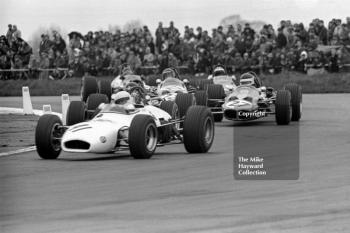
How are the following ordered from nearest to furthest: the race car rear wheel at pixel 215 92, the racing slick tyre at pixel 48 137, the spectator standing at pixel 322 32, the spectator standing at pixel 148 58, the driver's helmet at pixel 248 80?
1. the racing slick tyre at pixel 48 137
2. the driver's helmet at pixel 248 80
3. the race car rear wheel at pixel 215 92
4. the spectator standing at pixel 322 32
5. the spectator standing at pixel 148 58

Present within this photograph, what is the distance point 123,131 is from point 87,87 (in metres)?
13.1

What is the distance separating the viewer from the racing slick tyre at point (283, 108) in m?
23.5

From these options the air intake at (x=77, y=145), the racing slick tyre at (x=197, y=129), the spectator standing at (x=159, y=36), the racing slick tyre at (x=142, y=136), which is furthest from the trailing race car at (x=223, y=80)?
the air intake at (x=77, y=145)

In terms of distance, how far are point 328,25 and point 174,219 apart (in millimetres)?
25518

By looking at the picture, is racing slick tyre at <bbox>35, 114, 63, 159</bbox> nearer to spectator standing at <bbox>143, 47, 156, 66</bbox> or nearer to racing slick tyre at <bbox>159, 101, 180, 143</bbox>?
racing slick tyre at <bbox>159, 101, 180, 143</bbox>

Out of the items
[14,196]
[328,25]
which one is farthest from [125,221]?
[328,25]

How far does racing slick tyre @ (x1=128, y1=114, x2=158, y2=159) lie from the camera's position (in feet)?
52.9

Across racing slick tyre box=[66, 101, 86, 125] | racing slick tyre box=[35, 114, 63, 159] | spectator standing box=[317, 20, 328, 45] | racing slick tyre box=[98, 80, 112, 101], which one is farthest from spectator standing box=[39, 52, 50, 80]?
racing slick tyre box=[35, 114, 63, 159]

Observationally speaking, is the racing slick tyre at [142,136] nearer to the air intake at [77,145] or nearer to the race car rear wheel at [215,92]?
the air intake at [77,145]

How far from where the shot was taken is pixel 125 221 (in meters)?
10.5

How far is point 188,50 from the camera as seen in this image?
3731cm

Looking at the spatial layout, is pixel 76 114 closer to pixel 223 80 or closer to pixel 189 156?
pixel 189 156

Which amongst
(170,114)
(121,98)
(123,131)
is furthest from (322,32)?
(123,131)

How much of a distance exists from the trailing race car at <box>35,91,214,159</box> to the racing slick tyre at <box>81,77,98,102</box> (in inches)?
456
